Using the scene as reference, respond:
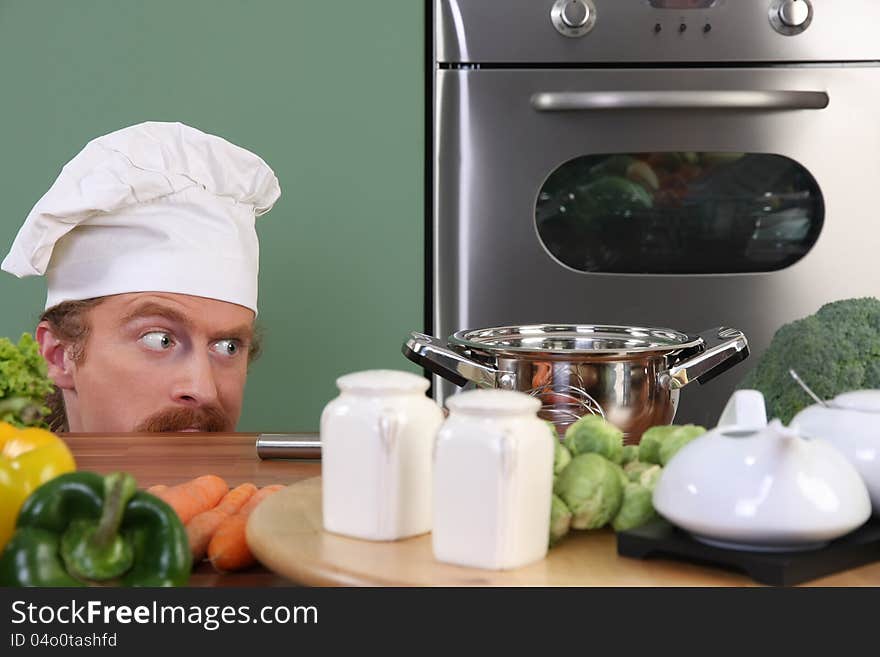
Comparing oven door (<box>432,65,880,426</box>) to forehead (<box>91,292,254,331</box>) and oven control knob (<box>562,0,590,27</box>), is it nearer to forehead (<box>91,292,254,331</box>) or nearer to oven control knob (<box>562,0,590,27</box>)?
oven control knob (<box>562,0,590,27</box>)

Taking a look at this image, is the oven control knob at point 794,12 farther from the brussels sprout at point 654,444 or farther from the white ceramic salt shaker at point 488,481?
the white ceramic salt shaker at point 488,481

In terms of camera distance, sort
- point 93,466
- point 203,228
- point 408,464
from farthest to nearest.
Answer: point 203,228, point 93,466, point 408,464

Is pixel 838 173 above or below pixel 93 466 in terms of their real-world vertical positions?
above

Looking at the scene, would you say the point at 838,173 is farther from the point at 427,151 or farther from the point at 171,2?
the point at 171,2

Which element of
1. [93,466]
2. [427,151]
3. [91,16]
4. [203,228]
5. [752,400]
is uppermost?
[91,16]

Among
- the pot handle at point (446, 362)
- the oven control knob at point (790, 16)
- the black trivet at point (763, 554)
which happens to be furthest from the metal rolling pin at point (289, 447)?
the oven control knob at point (790, 16)

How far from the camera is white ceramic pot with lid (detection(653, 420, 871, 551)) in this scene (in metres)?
0.54

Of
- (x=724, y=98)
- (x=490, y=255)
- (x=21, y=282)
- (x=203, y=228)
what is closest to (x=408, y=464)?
(x=203, y=228)

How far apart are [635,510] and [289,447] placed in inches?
18.9

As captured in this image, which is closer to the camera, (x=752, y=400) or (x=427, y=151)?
(x=752, y=400)

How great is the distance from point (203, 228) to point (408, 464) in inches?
37.0

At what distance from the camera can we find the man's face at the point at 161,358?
4.80 feet

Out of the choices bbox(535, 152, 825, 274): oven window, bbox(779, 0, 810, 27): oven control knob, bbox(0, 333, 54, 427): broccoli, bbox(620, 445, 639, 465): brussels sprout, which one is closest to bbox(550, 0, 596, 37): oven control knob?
bbox(535, 152, 825, 274): oven window

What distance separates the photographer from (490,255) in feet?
5.93
